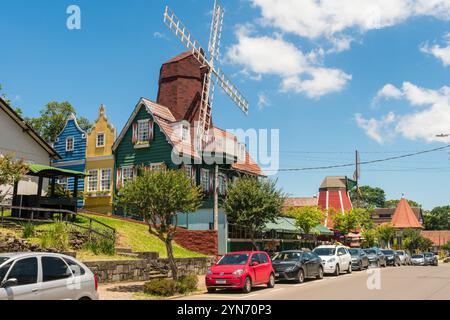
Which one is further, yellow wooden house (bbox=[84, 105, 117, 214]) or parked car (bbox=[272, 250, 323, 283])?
yellow wooden house (bbox=[84, 105, 117, 214])

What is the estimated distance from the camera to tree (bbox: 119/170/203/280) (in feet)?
59.9

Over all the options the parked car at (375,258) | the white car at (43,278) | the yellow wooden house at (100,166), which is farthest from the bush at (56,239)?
the parked car at (375,258)

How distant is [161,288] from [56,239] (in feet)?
18.0

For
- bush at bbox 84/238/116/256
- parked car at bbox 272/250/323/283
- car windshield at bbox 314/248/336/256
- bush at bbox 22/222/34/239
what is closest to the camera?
bush at bbox 22/222/34/239

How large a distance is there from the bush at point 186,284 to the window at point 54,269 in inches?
306

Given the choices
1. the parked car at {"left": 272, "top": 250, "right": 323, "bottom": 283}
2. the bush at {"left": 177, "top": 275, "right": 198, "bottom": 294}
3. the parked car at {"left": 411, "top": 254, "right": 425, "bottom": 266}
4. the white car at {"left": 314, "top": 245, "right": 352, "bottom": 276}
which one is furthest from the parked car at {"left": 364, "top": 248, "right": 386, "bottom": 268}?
the bush at {"left": 177, "top": 275, "right": 198, "bottom": 294}

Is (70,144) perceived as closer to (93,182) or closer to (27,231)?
(93,182)

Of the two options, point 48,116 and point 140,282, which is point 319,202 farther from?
point 140,282

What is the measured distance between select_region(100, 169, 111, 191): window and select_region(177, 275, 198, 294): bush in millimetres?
20093

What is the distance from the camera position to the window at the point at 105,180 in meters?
36.7

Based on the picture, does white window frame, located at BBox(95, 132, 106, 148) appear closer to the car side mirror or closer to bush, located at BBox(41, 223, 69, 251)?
bush, located at BBox(41, 223, 69, 251)

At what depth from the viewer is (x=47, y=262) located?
31.3ft

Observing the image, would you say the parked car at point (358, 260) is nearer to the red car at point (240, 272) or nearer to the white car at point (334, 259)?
the white car at point (334, 259)
